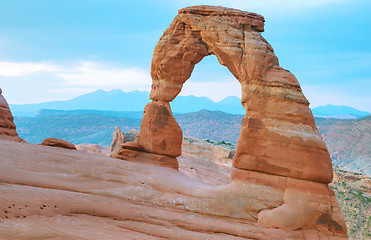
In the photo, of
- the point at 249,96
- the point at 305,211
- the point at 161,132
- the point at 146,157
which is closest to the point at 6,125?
the point at 146,157

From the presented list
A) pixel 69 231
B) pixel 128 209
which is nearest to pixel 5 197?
pixel 69 231

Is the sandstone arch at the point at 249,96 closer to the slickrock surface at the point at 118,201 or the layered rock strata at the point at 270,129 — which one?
the layered rock strata at the point at 270,129

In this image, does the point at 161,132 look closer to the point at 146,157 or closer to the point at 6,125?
the point at 146,157

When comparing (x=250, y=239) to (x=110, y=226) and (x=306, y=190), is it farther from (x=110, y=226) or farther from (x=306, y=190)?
(x=110, y=226)

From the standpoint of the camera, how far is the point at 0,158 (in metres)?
13.4

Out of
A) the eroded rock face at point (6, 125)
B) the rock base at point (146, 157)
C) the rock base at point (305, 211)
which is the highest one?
the eroded rock face at point (6, 125)

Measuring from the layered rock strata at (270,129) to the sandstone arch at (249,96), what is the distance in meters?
0.04

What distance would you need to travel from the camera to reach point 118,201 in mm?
12352

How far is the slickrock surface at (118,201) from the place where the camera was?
956 cm

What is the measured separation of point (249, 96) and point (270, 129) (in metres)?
1.66

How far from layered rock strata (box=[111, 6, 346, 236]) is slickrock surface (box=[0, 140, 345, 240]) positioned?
0.80 feet

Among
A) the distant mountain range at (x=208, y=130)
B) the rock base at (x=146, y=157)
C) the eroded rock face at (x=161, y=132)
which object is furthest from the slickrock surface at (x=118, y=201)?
the distant mountain range at (x=208, y=130)

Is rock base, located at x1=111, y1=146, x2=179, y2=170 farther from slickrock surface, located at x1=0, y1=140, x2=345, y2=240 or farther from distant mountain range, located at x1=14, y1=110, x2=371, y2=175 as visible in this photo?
distant mountain range, located at x1=14, y1=110, x2=371, y2=175

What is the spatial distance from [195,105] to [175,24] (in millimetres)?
171564
